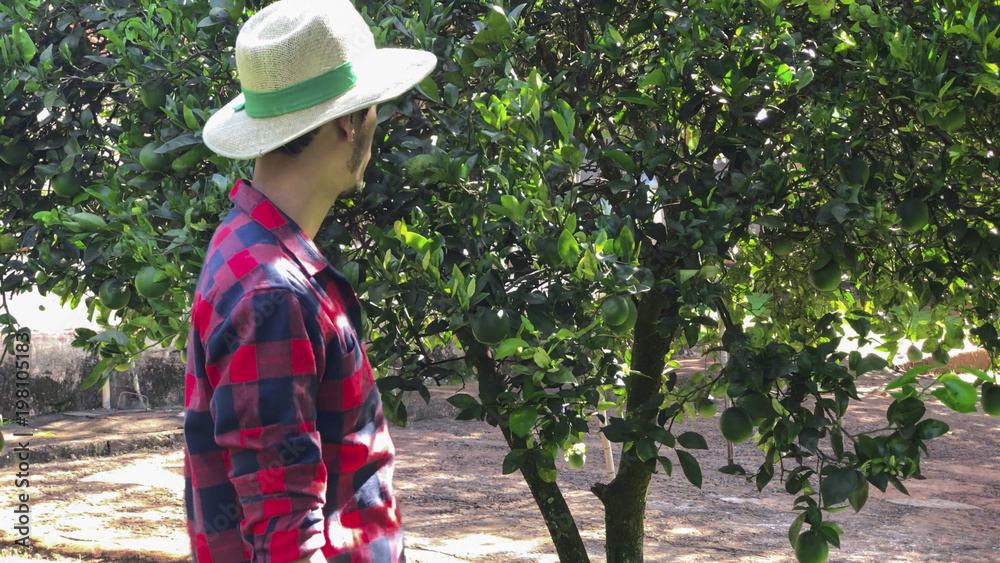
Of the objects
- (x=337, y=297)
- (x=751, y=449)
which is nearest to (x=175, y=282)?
(x=337, y=297)

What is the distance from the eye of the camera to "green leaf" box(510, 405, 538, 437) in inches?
72.2

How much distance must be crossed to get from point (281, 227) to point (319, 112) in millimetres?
190

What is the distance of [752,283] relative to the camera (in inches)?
132

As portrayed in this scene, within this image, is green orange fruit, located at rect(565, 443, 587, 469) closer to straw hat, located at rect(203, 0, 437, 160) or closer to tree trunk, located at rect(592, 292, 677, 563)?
tree trunk, located at rect(592, 292, 677, 563)

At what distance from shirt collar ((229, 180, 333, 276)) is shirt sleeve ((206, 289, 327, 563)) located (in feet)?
0.42

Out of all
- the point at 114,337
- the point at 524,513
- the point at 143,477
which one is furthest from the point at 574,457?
the point at 143,477

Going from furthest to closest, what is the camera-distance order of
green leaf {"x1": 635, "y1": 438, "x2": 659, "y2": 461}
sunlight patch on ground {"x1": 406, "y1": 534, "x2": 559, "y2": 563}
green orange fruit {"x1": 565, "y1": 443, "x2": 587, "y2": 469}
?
sunlight patch on ground {"x1": 406, "y1": 534, "x2": 559, "y2": 563}, green orange fruit {"x1": 565, "y1": 443, "x2": 587, "y2": 469}, green leaf {"x1": 635, "y1": 438, "x2": 659, "y2": 461}

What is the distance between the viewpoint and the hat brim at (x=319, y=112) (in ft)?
4.92

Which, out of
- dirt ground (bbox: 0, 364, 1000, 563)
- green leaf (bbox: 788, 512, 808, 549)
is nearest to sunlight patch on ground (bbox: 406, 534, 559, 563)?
dirt ground (bbox: 0, 364, 1000, 563)

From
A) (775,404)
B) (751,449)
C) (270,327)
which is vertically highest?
(270,327)

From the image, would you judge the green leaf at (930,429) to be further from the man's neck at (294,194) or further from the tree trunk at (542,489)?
the man's neck at (294,194)

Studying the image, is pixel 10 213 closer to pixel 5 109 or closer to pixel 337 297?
pixel 5 109

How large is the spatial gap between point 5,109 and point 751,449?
789 cm

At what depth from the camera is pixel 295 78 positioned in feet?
5.08
